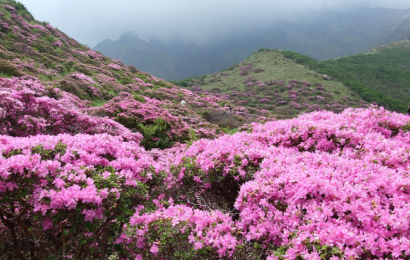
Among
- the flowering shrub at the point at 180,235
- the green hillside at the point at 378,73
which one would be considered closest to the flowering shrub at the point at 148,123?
the flowering shrub at the point at 180,235

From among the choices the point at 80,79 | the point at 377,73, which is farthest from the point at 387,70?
the point at 80,79

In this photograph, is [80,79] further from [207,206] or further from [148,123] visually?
[207,206]

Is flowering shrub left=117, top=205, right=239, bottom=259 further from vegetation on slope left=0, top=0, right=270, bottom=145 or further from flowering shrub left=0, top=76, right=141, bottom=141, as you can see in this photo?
vegetation on slope left=0, top=0, right=270, bottom=145

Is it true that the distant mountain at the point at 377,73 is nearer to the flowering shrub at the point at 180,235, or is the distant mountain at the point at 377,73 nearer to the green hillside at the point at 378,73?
the green hillside at the point at 378,73

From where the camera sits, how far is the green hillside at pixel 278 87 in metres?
47.6

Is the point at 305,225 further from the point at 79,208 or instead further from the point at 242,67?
the point at 242,67

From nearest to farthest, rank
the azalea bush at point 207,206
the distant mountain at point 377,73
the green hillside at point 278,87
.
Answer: the azalea bush at point 207,206
the green hillside at point 278,87
the distant mountain at point 377,73

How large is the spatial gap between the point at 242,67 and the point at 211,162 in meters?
73.7

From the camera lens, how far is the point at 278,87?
5709 cm

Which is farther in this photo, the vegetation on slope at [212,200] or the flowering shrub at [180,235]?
the flowering shrub at [180,235]

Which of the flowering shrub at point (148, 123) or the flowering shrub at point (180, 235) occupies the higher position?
the flowering shrub at point (180, 235)

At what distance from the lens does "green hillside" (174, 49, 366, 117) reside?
4762cm

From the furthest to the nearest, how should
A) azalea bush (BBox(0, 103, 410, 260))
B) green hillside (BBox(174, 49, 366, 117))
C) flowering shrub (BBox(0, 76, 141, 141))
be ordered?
green hillside (BBox(174, 49, 366, 117)) → flowering shrub (BBox(0, 76, 141, 141)) → azalea bush (BBox(0, 103, 410, 260))

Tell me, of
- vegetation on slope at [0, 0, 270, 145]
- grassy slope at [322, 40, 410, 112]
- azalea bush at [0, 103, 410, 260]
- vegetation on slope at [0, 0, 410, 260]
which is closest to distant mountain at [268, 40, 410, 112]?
grassy slope at [322, 40, 410, 112]
